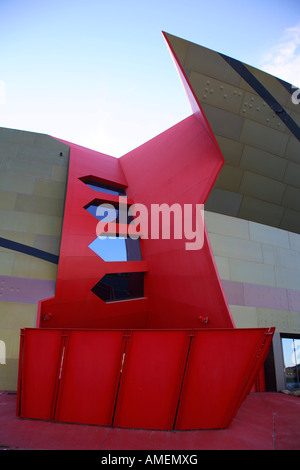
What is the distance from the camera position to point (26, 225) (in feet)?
43.3

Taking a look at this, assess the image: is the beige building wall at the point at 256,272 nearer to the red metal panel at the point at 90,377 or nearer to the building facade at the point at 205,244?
the building facade at the point at 205,244

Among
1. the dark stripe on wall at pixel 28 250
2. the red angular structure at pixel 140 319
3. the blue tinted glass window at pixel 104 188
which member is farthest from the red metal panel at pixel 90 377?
the blue tinted glass window at pixel 104 188

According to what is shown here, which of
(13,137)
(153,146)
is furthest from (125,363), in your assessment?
(13,137)

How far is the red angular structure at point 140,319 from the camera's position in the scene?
19.8 ft

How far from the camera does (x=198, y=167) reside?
1159cm

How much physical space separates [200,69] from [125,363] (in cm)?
955

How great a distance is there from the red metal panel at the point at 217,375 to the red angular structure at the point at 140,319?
21mm

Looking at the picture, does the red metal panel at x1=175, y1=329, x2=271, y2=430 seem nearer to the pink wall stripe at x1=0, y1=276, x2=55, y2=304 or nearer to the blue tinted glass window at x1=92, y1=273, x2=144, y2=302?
the blue tinted glass window at x1=92, y1=273, x2=144, y2=302

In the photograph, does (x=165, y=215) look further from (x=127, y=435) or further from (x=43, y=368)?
(x=127, y=435)

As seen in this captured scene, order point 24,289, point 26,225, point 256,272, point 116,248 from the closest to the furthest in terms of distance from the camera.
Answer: point 256,272
point 24,289
point 26,225
point 116,248

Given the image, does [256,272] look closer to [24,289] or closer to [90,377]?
[90,377]

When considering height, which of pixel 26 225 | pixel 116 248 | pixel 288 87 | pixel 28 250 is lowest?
pixel 28 250

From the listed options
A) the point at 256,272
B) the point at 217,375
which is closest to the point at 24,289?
the point at 217,375

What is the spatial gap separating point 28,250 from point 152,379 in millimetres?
8723
